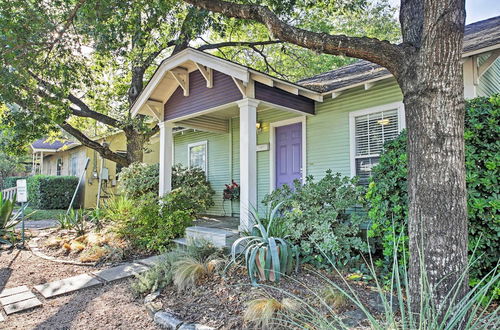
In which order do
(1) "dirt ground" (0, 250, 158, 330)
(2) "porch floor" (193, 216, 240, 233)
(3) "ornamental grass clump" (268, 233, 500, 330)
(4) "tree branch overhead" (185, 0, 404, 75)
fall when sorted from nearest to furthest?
(3) "ornamental grass clump" (268, 233, 500, 330), (4) "tree branch overhead" (185, 0, 404, 75), (1) "dirt ground" (0, 250, 158, 330), (2) "porch floor" (193, 216, 240, 233)

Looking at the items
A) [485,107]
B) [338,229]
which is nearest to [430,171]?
[485,107]

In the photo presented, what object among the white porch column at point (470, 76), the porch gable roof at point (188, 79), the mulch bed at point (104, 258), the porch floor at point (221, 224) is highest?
the porch gable roof at point (188, 79)

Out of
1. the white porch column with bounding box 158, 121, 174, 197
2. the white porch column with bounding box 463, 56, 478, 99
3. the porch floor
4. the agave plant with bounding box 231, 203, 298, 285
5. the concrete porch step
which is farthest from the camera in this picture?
the white porch column with bounding box 158, 121, 174, 197

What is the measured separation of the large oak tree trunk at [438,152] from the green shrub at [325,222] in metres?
1.76

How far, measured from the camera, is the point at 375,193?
3.78 meters

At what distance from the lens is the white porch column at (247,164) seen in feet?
17.6

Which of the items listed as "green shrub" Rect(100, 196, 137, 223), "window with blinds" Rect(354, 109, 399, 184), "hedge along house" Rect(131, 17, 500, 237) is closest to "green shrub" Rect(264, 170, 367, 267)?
"hedge along house" Rect(131, 17, 500, 237)

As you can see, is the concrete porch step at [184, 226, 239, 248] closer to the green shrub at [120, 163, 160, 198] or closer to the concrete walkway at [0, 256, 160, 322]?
the concrete walkway at [0, 256, 160, 322]

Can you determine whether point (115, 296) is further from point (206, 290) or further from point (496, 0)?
point (496, 0)

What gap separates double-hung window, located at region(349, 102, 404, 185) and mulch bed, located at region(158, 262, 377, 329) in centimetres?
286

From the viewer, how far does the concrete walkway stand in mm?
3629

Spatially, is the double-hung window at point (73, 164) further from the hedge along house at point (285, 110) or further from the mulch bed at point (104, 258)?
the mulch bed at point (104, 258)

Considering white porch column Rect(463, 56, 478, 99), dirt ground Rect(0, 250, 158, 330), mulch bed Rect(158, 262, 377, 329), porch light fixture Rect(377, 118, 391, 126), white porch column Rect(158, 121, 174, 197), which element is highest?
white porch column Rect(463, 56, 478, 99)

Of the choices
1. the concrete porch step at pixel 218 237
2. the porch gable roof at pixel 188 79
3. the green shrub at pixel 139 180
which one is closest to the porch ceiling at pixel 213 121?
the porch gable roof at pixel 188 79
